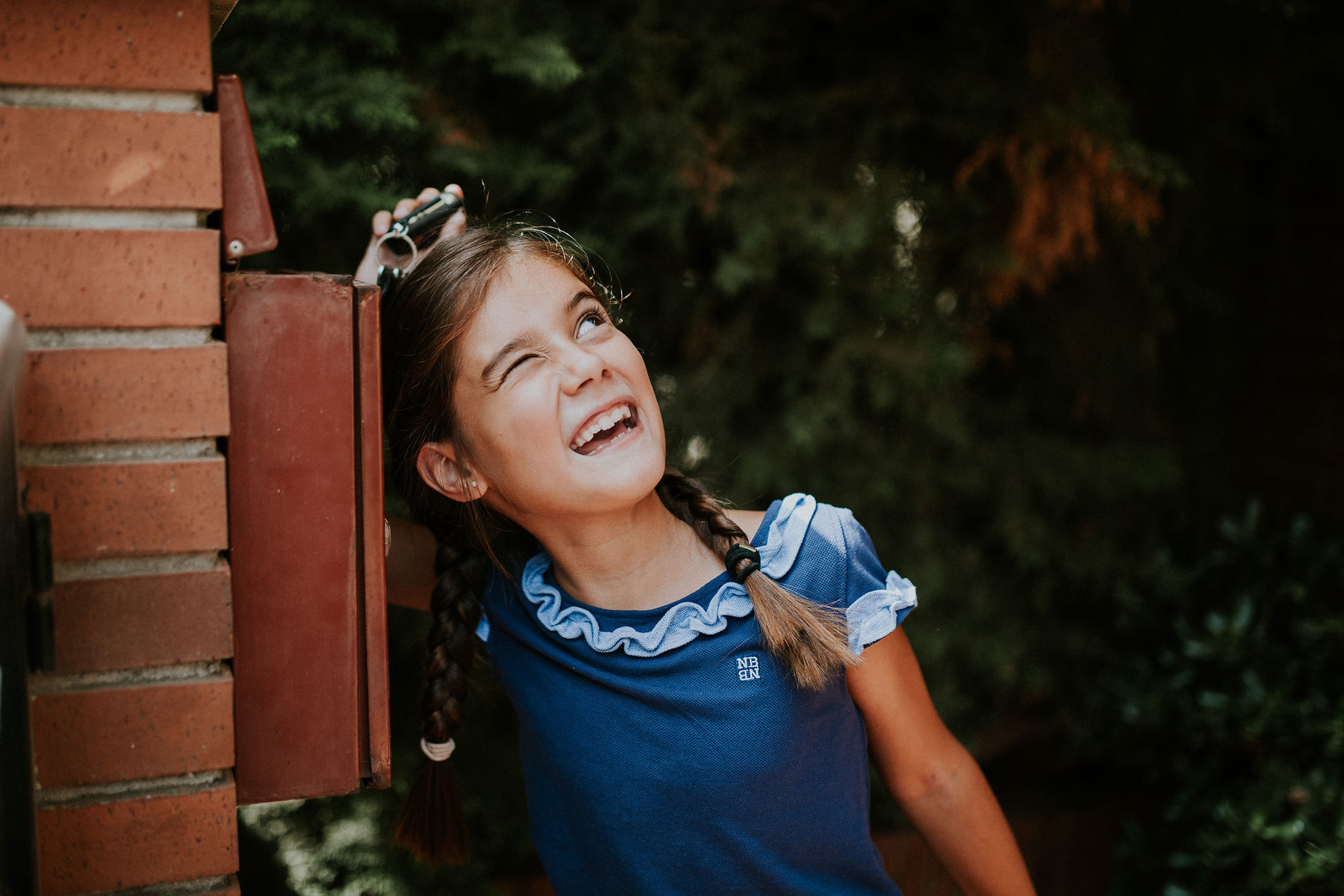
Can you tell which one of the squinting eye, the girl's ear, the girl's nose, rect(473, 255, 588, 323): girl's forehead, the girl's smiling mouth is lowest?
the girl's ear

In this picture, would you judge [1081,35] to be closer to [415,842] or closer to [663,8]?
[663,8]

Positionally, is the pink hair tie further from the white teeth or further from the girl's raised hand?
the girl's raised hand

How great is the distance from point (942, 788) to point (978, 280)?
1672mm

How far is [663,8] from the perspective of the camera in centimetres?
235

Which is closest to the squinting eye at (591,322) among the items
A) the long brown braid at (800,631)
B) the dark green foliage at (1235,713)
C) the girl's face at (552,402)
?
the girl's face at (552,402)

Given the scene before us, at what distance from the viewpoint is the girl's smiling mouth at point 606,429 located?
1514 millimetres

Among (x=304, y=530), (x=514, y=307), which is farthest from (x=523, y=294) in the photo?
(x=304, y=530)

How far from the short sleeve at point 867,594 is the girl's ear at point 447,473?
1.95 feet

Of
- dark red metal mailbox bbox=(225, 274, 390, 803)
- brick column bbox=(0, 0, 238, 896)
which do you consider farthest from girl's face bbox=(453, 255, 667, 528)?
brick column bbox=(0, 0, 238, 896)

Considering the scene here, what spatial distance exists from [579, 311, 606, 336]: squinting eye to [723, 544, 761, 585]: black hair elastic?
16.1 inches

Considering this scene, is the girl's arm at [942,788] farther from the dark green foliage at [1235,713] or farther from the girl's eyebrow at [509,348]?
the dark green foliage at [1235,713]

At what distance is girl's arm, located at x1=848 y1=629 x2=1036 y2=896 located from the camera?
162cm

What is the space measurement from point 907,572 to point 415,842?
1507 millimetres

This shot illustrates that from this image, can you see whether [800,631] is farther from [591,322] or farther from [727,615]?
[591,322]
